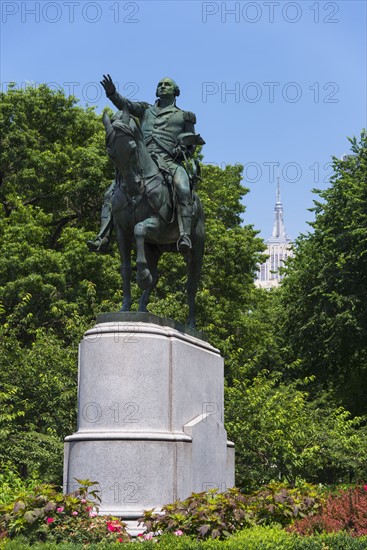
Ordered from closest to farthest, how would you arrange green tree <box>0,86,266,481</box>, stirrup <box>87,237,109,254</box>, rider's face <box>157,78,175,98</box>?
stirrup <box>87,237,109,254</box> < rider's face <box>157,78,175,98</box> < green tree <box>0,86,266,481</box>

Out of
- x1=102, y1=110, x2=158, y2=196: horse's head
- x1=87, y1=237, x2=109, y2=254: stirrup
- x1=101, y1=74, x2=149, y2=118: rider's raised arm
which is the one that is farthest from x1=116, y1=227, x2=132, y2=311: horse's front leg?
x1=101, y1=74, x2=149, y2=118: rider's raised arm

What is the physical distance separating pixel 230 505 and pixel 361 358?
2608 centimetres

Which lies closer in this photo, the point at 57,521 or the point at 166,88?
the point at 57,521

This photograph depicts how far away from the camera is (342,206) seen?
36.0 m

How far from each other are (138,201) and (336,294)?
70.1ft

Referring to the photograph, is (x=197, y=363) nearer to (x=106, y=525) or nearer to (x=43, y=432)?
(x=106, y=525)

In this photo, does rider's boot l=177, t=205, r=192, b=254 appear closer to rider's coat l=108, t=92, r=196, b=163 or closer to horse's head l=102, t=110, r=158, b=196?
horse's head l=102, t=110, r=158, b=196

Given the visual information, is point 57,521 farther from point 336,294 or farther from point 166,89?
point 336,294

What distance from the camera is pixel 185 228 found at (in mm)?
14031

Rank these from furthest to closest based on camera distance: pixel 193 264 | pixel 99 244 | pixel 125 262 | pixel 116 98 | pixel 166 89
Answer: pixel 193 264, pixel 166 89, pixel 125 262, pixel 99 244, pixel 116 98

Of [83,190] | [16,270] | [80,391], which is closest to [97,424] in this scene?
[80,391]

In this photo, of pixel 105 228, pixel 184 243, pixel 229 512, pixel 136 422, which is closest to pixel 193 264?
pixel 184 243

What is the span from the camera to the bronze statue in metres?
13.2

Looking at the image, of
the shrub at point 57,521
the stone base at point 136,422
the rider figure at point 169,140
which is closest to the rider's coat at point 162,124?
the rider figure at point 169,140
